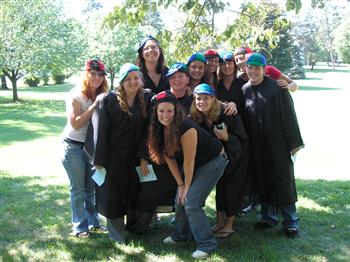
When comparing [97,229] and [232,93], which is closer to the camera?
[232,93]

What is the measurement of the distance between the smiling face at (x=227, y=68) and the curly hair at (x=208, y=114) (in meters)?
0.75

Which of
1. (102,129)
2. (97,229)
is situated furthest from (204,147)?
(97,229)

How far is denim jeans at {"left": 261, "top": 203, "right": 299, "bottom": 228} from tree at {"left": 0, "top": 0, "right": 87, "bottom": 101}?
24.0 meters

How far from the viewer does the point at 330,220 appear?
5.60 m

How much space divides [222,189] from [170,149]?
105cm

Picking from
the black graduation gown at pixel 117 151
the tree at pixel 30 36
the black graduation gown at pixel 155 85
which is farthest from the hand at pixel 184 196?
the tree at pixel 30 36

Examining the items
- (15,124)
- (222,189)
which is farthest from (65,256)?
(15,124)

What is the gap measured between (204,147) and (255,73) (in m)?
1.16

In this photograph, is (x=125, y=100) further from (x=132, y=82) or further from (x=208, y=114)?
(x=208, y=114)

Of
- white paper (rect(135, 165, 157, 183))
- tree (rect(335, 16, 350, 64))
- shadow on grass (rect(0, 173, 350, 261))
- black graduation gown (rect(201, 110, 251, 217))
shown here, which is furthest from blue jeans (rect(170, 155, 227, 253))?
tree (rect(335, 16, 350, 64))

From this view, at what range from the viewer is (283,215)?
516 centimetres

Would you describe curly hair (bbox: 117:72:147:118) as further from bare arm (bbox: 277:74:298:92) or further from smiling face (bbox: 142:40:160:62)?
bare arm (bbox: 277:74:298:92)

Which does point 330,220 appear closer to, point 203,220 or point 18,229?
point 203,220

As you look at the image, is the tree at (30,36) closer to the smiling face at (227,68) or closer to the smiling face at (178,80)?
the smiling face at (227,68)
